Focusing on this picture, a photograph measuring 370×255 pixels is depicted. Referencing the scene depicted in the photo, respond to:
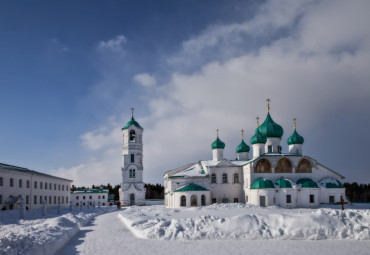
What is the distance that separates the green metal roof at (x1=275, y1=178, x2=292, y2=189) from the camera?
3641cm

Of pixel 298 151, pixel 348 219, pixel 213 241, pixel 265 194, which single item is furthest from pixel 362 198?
pixel 213 241

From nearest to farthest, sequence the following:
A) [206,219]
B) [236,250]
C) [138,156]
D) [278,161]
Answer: [236,250] < [206,219] < [278,161] < [138,156]

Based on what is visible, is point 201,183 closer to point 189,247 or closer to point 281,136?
point 281,136

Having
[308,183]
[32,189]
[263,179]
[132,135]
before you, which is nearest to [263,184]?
[263,179]

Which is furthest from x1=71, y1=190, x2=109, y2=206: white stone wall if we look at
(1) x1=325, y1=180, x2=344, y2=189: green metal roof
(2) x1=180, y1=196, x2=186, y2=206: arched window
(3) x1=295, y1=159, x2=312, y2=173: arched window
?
(1) x1=325, y1=180, x2=344, y2=189: green metal roof

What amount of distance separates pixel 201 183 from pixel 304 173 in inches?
451

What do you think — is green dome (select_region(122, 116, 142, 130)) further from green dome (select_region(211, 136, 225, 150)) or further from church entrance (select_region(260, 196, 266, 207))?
church entrance (select_region(260, 196, 266, 207))

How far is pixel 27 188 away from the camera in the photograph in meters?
33.6

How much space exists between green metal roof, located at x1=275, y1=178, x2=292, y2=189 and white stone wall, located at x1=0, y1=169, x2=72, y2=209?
24.6m

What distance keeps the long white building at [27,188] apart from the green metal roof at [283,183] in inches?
968

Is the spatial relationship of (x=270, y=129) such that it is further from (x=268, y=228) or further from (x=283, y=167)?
(x=268, y=228)

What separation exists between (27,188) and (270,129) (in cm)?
2685

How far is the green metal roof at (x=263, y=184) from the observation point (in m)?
36.2

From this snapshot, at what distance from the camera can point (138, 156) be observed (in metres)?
49.7
